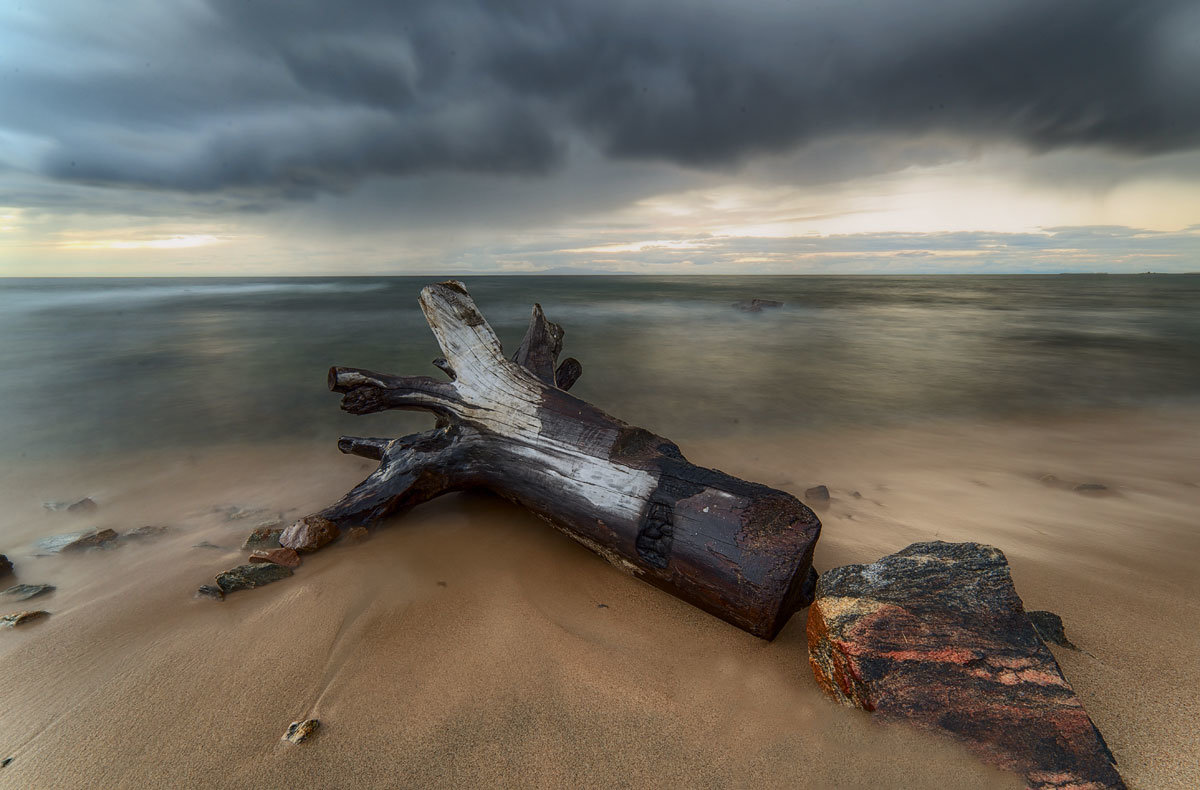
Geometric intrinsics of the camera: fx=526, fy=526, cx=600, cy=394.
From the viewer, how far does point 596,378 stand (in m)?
10.1

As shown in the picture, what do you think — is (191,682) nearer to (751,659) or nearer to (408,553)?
(408,553)

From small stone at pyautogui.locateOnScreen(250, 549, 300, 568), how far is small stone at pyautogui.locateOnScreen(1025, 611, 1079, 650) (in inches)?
152

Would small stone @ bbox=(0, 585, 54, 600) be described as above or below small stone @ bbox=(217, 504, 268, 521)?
above

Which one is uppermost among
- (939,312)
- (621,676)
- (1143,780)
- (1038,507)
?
(1143,780)

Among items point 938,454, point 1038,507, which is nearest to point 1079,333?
point 938,454

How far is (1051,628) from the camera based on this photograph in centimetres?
234

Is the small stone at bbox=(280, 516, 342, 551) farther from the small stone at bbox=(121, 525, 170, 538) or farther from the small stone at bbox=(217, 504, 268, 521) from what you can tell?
the small stone at bbox=(121, 525, 170, 538)

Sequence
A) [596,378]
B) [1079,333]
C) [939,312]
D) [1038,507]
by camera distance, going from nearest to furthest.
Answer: [1038,507] < [596,378] < [1079,333] < [939,312]

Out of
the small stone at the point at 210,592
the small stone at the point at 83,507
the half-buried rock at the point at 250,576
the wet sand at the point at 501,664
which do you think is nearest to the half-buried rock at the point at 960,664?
the wet sand at the point at 501,664

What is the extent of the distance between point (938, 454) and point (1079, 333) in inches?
654

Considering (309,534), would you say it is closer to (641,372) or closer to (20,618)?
(20,618)

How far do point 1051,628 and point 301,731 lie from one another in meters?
3.17

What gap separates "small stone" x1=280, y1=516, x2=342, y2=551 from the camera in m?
3.37

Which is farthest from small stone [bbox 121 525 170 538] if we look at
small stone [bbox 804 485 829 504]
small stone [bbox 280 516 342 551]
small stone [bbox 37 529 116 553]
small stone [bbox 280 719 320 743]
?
small stone [bbox 804 485 829 504]
